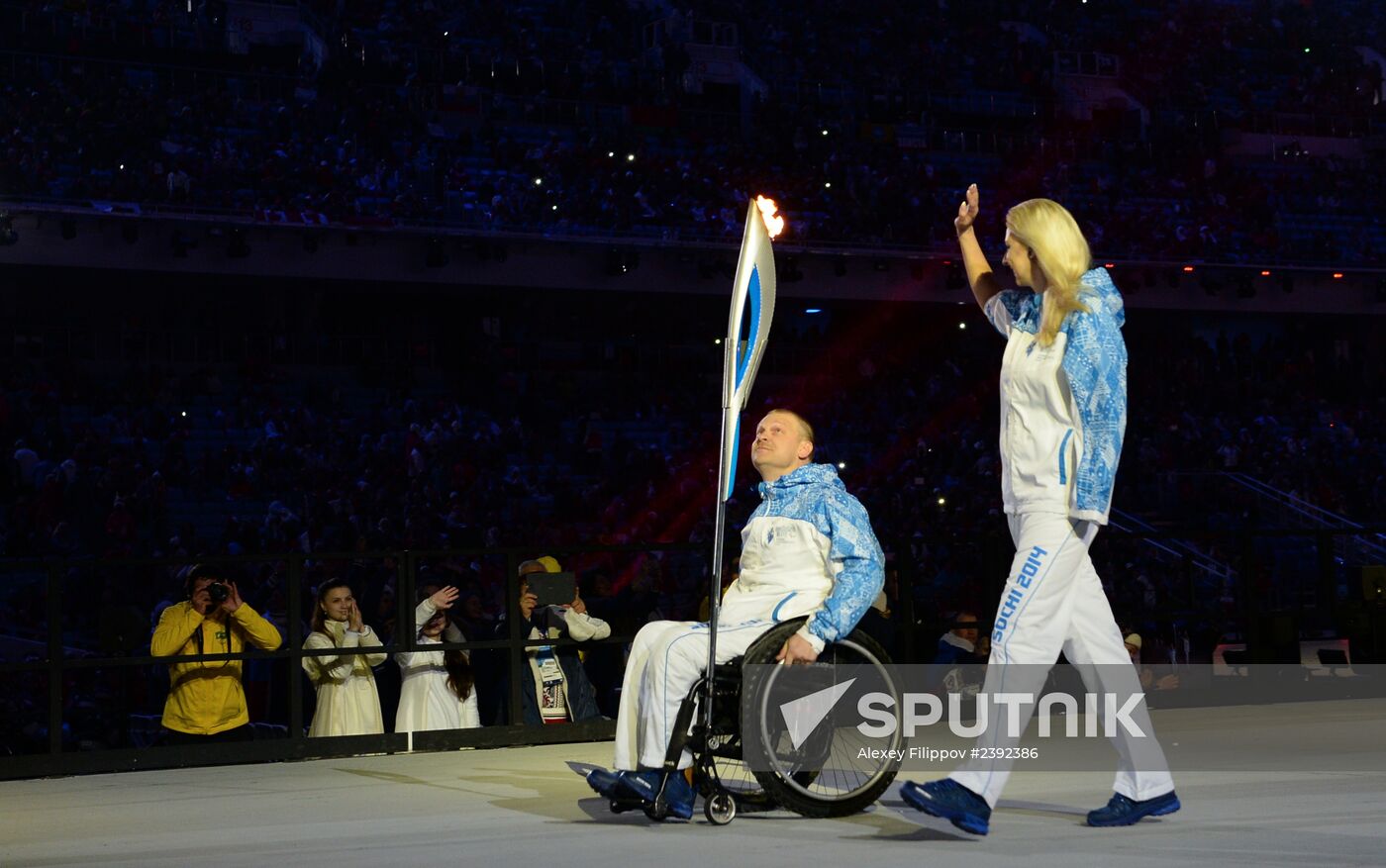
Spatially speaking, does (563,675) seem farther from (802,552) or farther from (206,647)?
(802,552)

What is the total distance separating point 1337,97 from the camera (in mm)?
34219

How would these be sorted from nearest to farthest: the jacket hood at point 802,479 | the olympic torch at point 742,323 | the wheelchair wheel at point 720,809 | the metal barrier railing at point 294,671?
the wheelchair wheel at point 720,809, the olympic torch at point 742,323, the jacket hood at point 802,479, the metal barrier railing at point 294,671

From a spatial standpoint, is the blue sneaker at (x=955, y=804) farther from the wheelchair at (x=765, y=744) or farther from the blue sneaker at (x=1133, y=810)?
the wheelchair at (x=765, y=744)

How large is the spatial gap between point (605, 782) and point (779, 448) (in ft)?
3.64

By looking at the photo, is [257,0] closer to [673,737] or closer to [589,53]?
[589,53]

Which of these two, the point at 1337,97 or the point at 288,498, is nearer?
the point at 288,498

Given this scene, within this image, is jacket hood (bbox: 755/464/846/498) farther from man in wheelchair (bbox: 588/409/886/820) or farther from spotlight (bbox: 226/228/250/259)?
spotlight (bbox: 226/228/250/259)

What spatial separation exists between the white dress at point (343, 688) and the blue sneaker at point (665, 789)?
3202mm

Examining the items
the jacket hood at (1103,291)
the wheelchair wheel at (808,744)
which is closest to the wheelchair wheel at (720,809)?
the wheelchair wheel at (808,744)

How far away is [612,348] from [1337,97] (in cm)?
1662

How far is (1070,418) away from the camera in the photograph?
4359mm

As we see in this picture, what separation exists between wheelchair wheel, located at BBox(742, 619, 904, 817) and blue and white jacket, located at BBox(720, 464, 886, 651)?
0.45ft

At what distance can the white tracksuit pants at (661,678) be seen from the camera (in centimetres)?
482

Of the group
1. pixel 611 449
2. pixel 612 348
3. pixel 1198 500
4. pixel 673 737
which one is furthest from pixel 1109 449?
pixel 612 348
